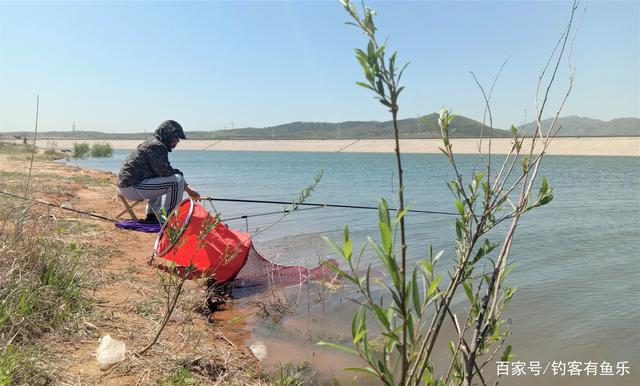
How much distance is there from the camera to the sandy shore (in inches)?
2491

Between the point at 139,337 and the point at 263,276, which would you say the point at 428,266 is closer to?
the point at 139,337

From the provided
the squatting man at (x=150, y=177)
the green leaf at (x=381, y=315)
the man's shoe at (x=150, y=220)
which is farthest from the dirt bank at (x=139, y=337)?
the green leaf at (x=381, y=315)

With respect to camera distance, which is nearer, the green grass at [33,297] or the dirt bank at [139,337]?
the green grass at [33,297]

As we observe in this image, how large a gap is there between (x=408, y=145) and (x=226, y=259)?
87.9 metres

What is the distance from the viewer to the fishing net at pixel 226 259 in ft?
15.6

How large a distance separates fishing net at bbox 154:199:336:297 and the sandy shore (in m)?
27.3

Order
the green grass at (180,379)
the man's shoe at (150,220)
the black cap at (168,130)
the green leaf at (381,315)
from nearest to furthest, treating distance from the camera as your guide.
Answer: the green leaf at (381,315), the green grass at (180,379), the black cap at (168,130), the man's shoe at (150,220)

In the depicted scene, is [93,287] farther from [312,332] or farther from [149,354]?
[312,332]

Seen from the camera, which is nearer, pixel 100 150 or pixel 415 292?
pixel 415 292

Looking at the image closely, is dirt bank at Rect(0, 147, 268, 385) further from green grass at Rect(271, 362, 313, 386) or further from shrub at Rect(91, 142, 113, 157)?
shrub at Rect(91, 142, 113, 157)

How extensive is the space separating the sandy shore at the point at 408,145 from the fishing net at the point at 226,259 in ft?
89.7

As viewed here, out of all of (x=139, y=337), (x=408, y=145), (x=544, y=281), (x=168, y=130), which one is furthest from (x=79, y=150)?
(x=408, y=145)

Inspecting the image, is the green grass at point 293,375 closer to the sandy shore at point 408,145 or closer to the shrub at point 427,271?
the shrub at point 427,271

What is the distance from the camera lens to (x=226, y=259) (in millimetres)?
4270
